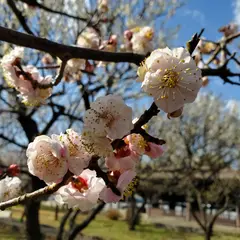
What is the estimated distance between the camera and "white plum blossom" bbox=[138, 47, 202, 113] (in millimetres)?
1036

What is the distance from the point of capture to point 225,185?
11.5 metres

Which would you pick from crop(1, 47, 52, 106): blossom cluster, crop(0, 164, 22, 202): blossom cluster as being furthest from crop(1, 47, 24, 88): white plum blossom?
crop(0, 164, 22, 202): blossom cluster

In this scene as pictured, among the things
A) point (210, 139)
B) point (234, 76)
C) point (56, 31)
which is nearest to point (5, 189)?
point (234, 76)

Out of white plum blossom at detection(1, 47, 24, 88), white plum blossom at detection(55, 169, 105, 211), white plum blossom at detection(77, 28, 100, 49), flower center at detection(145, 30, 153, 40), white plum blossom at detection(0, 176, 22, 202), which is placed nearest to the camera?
white plum blossom at detection(55, 169, 105, 211)

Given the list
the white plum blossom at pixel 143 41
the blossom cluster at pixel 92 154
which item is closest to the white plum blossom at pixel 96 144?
the blossom cluster at pixel 92 154

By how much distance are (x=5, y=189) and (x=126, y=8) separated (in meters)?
6.03

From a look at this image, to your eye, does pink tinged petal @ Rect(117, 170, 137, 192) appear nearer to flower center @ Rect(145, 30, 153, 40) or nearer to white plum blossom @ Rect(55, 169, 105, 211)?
white plum blossom @ Rect(55, 169, 105, 211)

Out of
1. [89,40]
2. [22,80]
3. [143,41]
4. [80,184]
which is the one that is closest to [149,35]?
[143,41]

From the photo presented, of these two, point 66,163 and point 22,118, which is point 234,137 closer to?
point 22,118

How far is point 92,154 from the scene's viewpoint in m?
1.05

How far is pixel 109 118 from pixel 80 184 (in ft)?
0.86

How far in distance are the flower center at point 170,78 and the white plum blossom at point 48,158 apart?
34cm

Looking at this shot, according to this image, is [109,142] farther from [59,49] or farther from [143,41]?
[143,41]

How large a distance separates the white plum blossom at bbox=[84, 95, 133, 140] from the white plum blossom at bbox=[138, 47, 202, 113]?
0.09 m
